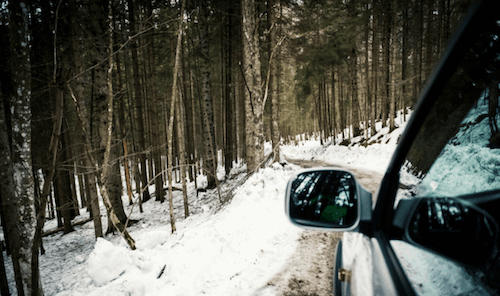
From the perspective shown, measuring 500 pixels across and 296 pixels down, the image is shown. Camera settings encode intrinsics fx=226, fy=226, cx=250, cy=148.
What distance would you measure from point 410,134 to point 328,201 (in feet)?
2.11

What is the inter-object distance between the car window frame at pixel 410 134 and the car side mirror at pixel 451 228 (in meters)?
0.13

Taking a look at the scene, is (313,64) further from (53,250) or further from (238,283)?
(53,250)

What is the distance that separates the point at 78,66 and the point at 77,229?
10090 mm

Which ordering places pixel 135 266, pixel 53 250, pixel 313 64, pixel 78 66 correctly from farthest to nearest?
1. pixel 313 64
2. pixel 53 250
3. pixel 78 66
4. pixel 135 266

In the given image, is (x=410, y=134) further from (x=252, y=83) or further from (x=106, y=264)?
(x=252, y=83)

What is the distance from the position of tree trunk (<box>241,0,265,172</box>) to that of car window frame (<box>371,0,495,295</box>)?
655 centimetres

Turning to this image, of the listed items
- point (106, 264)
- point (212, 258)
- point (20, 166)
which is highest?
point (20, 166)

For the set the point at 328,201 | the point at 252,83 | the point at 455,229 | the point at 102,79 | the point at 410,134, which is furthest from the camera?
the point at 102,79

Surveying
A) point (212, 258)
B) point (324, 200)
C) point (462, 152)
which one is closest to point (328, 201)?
point (324, 200)

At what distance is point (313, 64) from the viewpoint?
1939cm

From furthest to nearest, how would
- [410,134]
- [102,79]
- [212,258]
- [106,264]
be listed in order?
[102,79] < [212,258] < [106,264] < [410,134]

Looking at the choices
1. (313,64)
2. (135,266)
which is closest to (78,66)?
(135,266)

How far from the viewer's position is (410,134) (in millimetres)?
1097

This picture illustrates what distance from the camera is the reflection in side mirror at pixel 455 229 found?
719 millimetres
